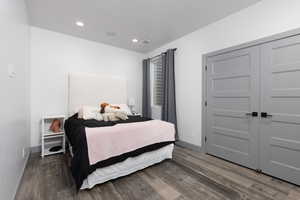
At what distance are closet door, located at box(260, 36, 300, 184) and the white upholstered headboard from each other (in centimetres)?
332

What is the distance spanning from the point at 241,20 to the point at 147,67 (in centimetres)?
270

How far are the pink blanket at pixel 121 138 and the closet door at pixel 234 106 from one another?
1.07 metres

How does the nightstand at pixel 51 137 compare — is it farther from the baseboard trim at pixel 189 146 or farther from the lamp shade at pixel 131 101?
the baseboard trim at pixel 189 146

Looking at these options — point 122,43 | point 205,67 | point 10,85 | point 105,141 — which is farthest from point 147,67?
point 10,85

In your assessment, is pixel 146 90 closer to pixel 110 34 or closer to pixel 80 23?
pixel 110 34

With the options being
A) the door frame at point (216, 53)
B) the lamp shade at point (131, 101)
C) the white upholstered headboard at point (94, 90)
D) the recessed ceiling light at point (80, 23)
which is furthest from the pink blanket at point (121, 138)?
the recessed ceiling light at point (80, 23)

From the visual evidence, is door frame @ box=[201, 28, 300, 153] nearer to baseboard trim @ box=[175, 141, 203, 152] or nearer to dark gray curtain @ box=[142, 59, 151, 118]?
baseboard trim @ box=[175, 141, 203, 152]

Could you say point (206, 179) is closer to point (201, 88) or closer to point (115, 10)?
point (201, 88)

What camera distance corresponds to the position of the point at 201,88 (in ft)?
9.82

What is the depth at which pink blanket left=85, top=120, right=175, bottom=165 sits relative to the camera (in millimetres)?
1725

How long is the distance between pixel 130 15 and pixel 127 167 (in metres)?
2.71

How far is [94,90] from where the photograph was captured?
3551 millimetres

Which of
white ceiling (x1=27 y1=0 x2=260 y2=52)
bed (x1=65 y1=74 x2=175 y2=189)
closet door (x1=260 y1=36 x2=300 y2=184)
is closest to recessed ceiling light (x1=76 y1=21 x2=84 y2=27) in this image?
white ceiling (x1=27 y1=0 x2=260 y2=52)

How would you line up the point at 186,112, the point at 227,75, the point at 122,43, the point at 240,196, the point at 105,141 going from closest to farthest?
the point at 240,196 < the point at 105,141 < the point at 227,75 < the point at 186,112 < the point at 122,43
